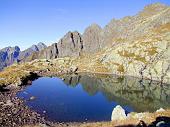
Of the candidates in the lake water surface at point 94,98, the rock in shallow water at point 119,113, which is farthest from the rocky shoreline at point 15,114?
the rock in shallow water at point 119,113

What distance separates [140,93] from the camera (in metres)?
137

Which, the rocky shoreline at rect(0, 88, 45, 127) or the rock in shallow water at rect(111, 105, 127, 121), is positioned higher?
the rock in shallow water at rect(111, 105, 127, 121)

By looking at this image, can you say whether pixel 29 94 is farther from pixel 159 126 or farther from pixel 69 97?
pixel 159 126

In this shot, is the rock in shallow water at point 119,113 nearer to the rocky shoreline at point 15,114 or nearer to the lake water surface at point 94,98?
the lake water surface at point 94,98

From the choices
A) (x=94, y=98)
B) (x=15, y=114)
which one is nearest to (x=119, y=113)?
(x=15, y=114)

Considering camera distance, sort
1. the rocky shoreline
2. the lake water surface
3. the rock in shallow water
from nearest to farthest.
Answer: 1. the rock in shallow water
2. the rocky shoreline
3. the lake water surface

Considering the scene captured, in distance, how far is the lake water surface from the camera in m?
91.7

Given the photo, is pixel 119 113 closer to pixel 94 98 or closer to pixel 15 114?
pixel 15 114

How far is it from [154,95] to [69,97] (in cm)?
4103

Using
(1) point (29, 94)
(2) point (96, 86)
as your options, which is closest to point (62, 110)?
(1) point (29, 94)

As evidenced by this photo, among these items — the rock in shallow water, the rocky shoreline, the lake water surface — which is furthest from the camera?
the lake water surface

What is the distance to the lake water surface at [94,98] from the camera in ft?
301

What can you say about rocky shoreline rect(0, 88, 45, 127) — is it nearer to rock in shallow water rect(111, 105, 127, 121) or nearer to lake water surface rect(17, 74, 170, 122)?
lake water surface rect(17, 74, 170, 122)

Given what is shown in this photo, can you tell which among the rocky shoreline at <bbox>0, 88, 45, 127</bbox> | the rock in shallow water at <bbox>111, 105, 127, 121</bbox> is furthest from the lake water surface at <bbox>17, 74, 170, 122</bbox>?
the rock in shallow water at <bbox>111, 105, 127, 121</bbox>
